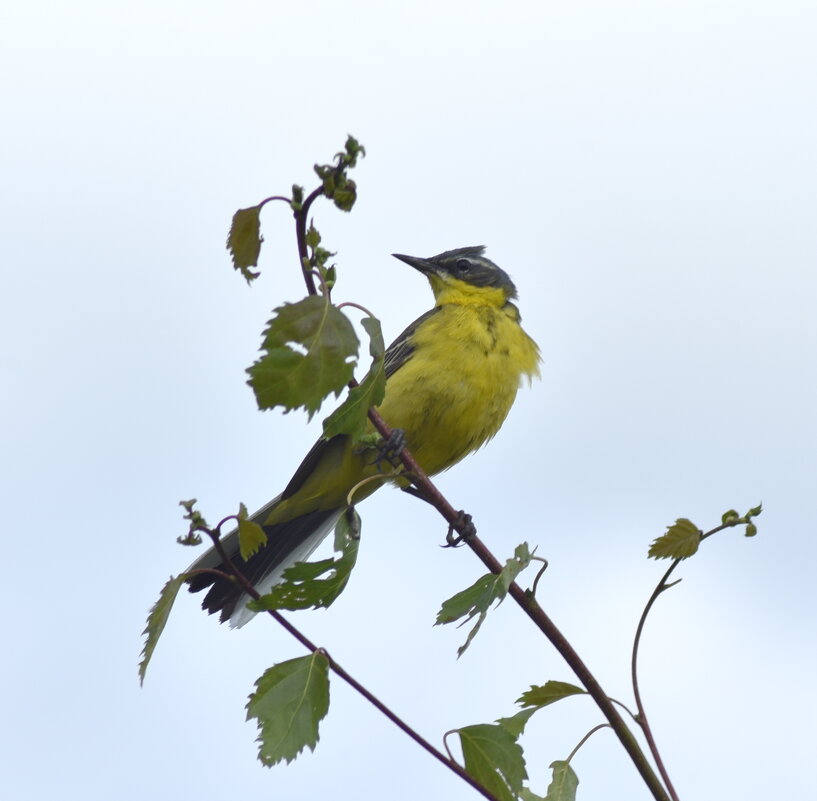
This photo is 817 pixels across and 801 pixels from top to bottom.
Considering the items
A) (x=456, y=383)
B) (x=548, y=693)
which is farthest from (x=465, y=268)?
(x=548, y=693)

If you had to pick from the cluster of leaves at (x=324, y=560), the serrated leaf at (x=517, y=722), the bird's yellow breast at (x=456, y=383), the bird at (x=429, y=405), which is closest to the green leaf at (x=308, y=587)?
the cluster of leaves at (x=324, y=560)

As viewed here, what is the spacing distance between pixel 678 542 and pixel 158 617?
1621 mm

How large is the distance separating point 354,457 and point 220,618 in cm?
188

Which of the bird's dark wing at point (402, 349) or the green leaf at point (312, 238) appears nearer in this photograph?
the green leaf at point (312, 238)

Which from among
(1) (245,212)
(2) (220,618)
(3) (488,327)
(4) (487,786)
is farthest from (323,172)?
(3) (488,327)

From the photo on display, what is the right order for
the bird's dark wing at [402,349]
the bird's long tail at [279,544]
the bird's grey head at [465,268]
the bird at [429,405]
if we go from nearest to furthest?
the bird at [429,405]
the bird's dark wing at [402,349]
the bird's long tail at [279,544]
the bird's grey head at [465,268]

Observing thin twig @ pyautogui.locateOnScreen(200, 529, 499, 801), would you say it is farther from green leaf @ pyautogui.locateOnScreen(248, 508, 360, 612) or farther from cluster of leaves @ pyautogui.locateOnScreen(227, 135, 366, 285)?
cluster of leaves @ pyautogui.locateOnScreen(227, 135, 366, 285)

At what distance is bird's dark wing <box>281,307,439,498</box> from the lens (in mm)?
8195

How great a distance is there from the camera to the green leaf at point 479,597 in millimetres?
3533

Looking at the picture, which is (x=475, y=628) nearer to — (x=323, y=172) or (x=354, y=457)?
(x=323, y=172)

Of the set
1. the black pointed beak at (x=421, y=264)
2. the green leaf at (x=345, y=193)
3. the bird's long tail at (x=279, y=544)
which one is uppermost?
the black pointed beak at (x=421, y=264)

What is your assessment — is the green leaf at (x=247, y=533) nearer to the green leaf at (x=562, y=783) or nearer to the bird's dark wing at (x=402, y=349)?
the green leaf at (x=562, y=783)

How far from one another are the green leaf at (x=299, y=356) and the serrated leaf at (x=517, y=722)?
1.31 metres

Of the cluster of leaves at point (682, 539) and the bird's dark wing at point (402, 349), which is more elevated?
the bird's dark wing at point (402, 349)
